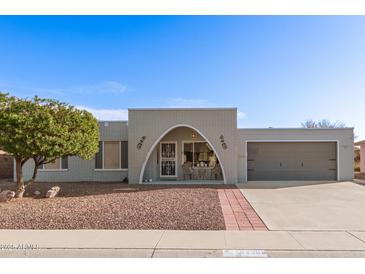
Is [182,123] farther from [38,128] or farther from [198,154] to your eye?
[38,128]

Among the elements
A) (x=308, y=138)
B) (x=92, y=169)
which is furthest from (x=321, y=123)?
(x=92, y=169)

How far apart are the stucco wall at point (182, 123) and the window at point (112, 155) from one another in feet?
6.24

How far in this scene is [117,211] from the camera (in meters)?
8.72

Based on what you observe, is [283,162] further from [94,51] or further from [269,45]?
[94,51]

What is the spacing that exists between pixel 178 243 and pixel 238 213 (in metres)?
3.22

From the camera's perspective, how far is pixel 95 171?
58.1 ft

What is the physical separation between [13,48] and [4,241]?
352 inches

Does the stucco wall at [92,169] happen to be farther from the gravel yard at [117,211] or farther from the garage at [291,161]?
the garage at [291,161]

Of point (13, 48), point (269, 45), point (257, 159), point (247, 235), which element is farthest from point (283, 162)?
point (13, 48)

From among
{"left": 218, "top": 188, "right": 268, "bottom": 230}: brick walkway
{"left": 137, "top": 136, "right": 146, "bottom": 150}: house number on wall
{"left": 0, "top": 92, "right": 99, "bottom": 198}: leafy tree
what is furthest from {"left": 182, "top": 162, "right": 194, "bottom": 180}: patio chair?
{"left": 0, "top": 92, "right": 99, "bottom": 198}: leafy tree

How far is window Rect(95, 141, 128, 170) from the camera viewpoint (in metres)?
17.7

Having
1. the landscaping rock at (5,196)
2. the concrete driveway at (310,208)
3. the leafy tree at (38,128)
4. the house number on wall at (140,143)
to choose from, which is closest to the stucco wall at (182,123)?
the house number on wall at (140,143)

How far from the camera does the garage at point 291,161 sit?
17922mm
